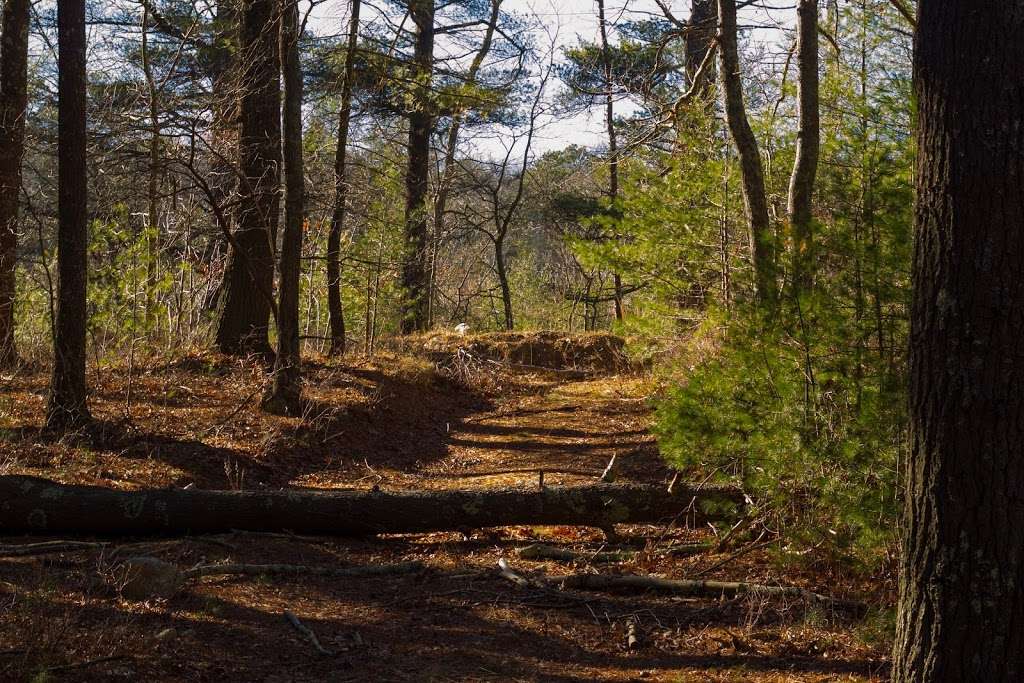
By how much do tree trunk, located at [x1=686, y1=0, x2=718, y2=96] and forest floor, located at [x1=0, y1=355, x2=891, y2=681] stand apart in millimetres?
4451

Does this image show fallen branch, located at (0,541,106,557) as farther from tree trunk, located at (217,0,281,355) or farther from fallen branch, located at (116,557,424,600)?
tree trunk, located at (217,0,281,355)

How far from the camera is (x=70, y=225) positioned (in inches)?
305

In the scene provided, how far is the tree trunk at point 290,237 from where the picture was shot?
9.38 m

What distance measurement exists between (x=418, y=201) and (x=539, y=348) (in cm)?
649

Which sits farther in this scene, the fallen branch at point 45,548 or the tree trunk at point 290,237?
the tree trunk at point 290,237

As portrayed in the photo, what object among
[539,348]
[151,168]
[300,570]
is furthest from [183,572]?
[539,348]

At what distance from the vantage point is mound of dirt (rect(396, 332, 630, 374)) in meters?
15.5

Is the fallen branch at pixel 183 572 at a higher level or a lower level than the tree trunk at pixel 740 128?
lower

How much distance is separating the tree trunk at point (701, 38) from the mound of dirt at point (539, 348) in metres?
4.83

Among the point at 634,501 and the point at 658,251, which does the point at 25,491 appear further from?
the point at 658,251

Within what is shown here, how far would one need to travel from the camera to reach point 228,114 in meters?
12.0

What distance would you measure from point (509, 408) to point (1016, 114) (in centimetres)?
1003

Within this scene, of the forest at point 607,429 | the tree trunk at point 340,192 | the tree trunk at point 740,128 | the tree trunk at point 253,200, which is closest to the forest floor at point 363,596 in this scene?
the forest at point 607,429

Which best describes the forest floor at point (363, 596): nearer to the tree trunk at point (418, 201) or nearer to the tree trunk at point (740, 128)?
the tree trunk at point (740, 128)
